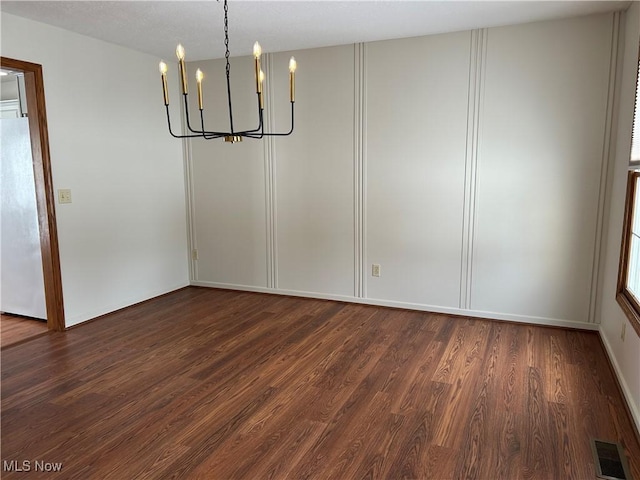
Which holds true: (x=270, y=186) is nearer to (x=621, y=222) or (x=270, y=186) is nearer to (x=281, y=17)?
(x=281, y=17)

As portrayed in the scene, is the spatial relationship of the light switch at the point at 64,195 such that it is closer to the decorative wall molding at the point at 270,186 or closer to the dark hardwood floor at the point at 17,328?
the dark hardwood floor at the point at 17,328

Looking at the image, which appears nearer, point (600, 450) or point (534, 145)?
Answer: point (600, 450)

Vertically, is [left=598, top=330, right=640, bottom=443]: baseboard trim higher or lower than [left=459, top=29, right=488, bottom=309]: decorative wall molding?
lower

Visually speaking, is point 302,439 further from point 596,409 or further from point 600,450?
point 596,409

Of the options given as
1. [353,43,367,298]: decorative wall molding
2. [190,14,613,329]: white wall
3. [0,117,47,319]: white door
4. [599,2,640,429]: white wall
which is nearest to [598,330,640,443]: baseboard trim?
[599,2,640,429]: white wall

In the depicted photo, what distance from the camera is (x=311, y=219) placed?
15.3 ft

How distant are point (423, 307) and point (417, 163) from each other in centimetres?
134

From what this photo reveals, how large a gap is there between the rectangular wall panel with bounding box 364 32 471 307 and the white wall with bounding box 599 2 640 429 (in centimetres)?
111

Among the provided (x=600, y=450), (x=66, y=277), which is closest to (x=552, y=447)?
(x=600, y=450)

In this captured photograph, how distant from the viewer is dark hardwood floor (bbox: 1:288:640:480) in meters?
2.13

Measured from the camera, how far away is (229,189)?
4.99 meters

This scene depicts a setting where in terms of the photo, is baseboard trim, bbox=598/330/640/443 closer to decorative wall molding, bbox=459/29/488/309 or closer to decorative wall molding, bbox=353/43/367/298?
decorative wall molding, bbox=459/29/488/309

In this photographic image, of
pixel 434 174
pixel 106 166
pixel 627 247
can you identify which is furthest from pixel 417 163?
pixel 106 166

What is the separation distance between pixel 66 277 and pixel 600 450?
Result: 3.94 meters
